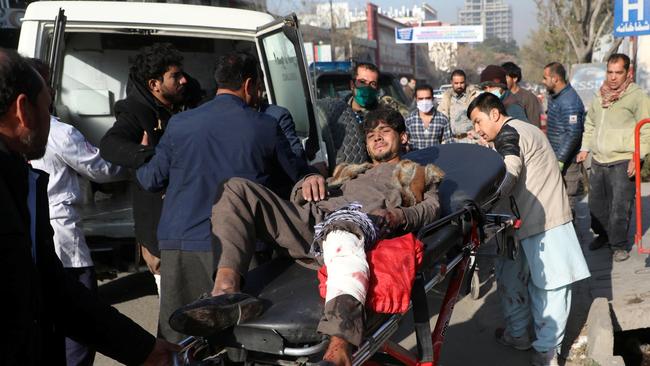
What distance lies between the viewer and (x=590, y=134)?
19.7ft

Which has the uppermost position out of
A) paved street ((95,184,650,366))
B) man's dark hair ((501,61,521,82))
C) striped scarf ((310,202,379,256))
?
man's dark hair ((501,61,521,82))

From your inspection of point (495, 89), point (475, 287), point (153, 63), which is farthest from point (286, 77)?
point (475, 287)

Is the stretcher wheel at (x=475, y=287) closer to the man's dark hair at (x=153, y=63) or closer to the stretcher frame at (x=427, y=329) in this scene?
the stretcher frame at (x=427, y=329)

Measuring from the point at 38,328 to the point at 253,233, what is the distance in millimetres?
1146

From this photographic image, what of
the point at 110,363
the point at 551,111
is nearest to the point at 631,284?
the point at 551,111

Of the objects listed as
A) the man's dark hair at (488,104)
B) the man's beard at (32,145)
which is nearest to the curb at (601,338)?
the man's dark hair at (488,104)

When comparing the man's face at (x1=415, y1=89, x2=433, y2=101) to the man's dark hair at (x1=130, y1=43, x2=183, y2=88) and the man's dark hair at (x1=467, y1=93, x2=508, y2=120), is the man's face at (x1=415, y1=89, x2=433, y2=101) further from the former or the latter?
the man's dark hair at (x1=130, y1=43, x2=183, y2=88)

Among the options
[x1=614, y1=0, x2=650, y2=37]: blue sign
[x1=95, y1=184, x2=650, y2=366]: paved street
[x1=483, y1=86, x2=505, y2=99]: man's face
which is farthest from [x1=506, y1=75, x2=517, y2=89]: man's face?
[x1=614, y1=0, x2=650, y2=37]: blue sign

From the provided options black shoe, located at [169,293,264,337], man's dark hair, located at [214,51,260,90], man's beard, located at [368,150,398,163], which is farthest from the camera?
man's beard, located at [368,150,398,163]

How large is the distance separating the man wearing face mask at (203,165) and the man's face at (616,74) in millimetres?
3698

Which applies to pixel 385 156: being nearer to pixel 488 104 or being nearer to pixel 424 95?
pixel 488 104

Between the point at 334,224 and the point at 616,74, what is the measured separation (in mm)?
4197

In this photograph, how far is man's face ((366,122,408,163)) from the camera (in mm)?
3480

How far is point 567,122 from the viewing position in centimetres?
610
